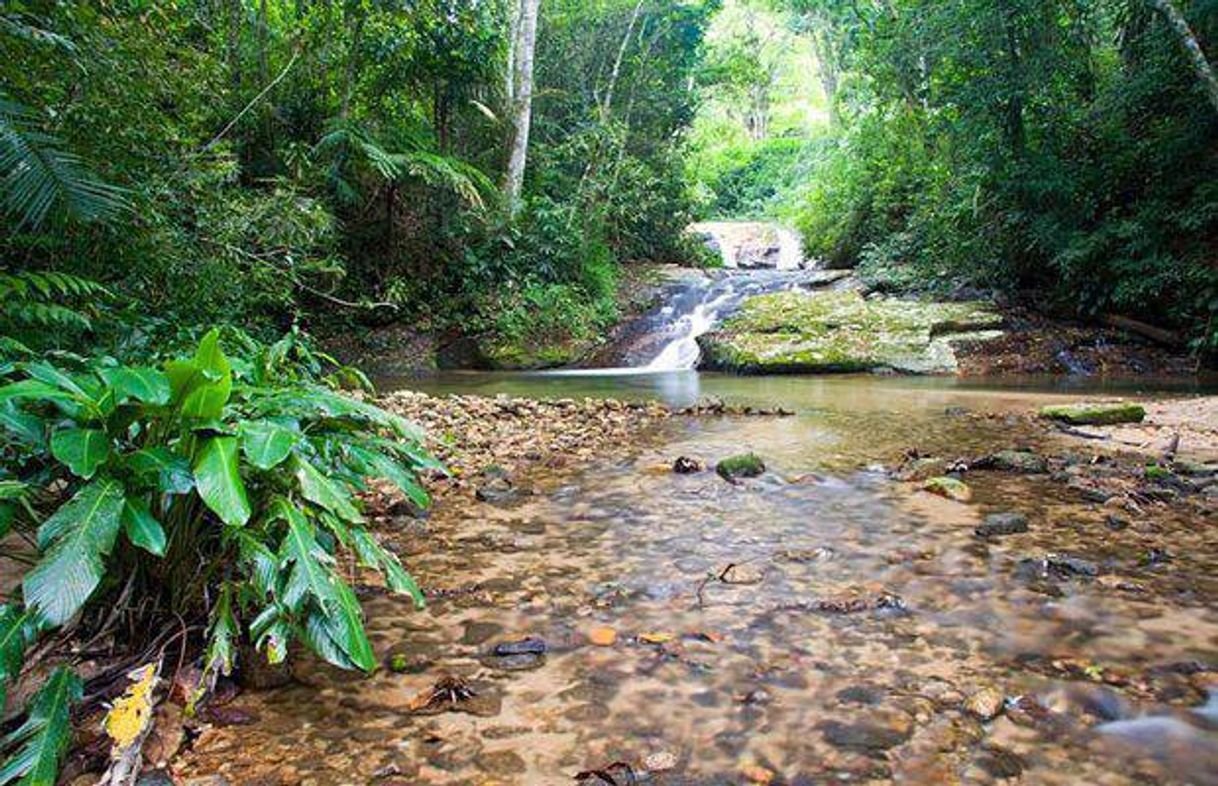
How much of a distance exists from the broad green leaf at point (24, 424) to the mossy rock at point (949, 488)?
3.70m

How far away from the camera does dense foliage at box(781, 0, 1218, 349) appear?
9.88 meters

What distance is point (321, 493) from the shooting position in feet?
5.95

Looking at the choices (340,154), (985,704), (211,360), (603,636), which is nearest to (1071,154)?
(340,154)

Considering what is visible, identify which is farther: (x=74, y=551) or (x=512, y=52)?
(x=512, y=52)

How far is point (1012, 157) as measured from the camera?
11.4 metres

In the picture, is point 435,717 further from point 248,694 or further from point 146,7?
point 146,7

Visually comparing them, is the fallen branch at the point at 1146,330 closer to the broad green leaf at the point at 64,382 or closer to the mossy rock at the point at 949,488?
the mossy rock at the point at 949,488

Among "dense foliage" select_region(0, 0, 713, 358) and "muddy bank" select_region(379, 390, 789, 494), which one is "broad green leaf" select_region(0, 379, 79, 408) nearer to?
"dense foliage" select_region(0, 0, 713, 358)

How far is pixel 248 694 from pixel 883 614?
6.27ft

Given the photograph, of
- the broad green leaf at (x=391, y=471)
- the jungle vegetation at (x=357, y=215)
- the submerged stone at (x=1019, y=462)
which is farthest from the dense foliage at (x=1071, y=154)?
the broad green leaf at (x=391, y=471)

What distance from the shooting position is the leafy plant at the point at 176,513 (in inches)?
55.7

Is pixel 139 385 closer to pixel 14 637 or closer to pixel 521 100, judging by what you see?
pixel 14 637

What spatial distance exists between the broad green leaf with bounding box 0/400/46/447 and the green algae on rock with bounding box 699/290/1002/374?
968cm

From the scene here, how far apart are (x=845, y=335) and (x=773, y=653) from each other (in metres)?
9.75
